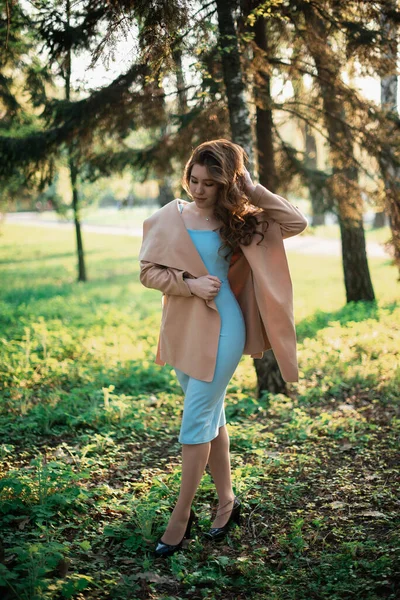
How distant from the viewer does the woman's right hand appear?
3.05 meters

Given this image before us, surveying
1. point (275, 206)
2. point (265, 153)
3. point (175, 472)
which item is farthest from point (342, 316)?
point (275, 206)

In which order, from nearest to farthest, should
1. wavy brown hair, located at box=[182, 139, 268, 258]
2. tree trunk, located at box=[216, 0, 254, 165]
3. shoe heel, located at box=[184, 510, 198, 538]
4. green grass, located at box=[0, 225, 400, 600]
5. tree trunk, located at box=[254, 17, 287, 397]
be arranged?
green grass, located at box=[0, 225, 400, 600] < wavy brown hair, located at box=[182, 139, 268, 258] < shoe heel, located at box=[184, 510, 198, 538] < tree trunk, located at box=[216, 0, 254, 165] < tree trunk, located at box=[254, 17, 287, 397]

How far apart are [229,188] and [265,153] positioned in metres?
3.53

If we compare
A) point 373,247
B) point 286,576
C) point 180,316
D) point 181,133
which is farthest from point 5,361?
point 373,247

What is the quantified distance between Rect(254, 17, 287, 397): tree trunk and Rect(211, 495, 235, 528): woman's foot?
2467 mm

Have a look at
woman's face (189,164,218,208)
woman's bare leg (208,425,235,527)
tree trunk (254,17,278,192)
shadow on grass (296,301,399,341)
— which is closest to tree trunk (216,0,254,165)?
tree trunk (254,17,278,192)

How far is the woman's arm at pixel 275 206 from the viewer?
3199 millimetres

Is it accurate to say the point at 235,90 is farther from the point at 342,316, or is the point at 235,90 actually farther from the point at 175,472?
the point at 342,316

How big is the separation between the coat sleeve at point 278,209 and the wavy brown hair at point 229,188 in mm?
63

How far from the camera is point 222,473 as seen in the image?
3.39 metres

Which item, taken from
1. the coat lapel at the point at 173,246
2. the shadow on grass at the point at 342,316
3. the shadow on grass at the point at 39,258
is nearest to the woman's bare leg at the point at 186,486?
the coat lapel at the point at 173,246

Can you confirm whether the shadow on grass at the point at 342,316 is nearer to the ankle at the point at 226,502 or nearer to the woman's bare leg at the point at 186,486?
the ankle at the point at 226,502

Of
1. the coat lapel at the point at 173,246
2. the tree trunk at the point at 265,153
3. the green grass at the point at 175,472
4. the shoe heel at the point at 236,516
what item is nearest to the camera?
the green grass at the point at 175,472

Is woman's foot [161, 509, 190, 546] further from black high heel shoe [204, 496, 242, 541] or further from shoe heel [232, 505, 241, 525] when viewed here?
shoe heel [232, 505, 241, 525]
